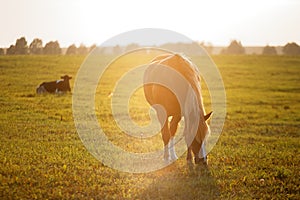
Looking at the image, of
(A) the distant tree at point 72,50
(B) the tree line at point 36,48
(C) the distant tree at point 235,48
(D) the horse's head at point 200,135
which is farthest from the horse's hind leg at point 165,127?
(C) the distant tree at point 235,48

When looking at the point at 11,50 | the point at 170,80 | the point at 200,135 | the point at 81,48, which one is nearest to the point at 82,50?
the point at 81,48

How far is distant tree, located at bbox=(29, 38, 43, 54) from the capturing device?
48328mm

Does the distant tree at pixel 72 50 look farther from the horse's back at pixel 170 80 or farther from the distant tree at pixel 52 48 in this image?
the horse's back at pixel 170 80

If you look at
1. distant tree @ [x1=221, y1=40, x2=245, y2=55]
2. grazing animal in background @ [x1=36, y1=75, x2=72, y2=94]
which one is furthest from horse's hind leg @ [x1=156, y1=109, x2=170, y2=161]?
distant tree @ [x1=221, y1=40, x2=245, y2=55]

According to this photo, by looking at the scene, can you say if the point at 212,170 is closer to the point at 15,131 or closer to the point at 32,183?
the point at 32,183

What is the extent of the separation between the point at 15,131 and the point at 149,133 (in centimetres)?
464

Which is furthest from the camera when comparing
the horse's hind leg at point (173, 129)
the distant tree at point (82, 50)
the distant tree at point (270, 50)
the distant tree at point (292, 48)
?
the distant tree at point (270, 50)

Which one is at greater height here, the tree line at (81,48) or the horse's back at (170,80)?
the tree line at (81,48)

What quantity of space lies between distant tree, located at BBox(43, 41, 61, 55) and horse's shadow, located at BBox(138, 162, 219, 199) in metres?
48.2

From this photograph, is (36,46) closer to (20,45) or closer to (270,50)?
(20,45)

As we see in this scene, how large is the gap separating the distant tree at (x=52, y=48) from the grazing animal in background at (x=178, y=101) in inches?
1847

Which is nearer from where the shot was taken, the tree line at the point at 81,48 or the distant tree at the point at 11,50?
the distant tree at the point at 11,50

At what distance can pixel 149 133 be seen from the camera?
1395 cm

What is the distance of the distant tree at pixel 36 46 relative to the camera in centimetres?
4833
